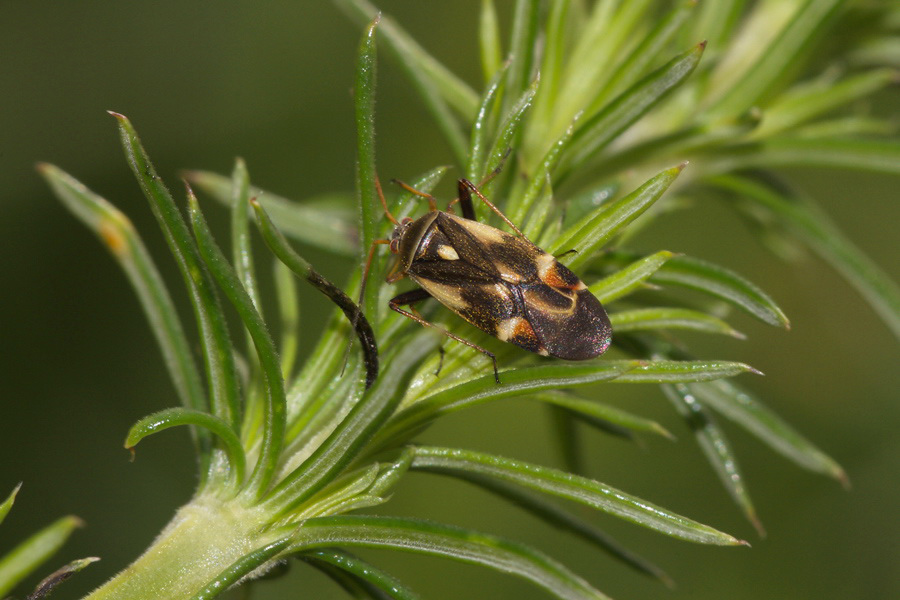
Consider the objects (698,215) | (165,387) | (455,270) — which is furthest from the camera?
(698,215)

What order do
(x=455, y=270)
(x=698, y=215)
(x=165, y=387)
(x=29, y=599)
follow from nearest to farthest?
(x=29, y=599) → (x=455, y=270) → (x=165, y=387) → (x=698, y=215)

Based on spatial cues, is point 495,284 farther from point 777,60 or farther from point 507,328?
point 777,60

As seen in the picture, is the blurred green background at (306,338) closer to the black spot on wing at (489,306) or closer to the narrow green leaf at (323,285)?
the black spot on wing at (489,306)

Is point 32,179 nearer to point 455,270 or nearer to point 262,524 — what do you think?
point 455,270

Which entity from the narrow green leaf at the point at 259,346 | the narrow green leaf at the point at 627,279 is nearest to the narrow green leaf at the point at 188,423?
the narrow green leaf at the point at 259,346

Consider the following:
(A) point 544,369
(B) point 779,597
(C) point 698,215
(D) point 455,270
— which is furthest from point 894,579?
(A) point 544,369

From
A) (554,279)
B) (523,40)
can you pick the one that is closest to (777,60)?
(523,40)
